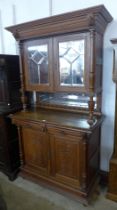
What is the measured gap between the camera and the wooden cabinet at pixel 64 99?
5.54 feet

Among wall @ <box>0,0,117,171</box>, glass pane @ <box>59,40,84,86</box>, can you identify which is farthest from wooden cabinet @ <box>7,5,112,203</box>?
wall @ <box>0,0,117,171</box>

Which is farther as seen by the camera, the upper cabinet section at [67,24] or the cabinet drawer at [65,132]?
the cabinet drawer at [65,132]

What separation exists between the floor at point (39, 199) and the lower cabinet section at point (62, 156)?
0.12 metres

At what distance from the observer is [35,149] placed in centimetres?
213

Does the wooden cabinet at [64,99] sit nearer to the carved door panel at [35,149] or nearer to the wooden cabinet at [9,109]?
the carved door panel at [35,149]

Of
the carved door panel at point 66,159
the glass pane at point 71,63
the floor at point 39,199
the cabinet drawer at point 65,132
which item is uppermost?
the glass pane at point 71,63

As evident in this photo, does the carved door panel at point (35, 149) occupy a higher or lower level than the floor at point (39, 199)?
higher

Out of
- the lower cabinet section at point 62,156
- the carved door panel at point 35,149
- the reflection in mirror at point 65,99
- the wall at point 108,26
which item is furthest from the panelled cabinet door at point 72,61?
the carved door panel at point 35,149

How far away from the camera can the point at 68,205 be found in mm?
1942

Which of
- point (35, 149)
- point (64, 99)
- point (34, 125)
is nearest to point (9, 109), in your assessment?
point (34, 125)

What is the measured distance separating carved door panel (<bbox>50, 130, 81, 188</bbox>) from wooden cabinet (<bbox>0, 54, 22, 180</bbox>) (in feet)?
2.20

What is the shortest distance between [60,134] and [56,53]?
876mm

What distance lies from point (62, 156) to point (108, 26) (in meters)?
1.52

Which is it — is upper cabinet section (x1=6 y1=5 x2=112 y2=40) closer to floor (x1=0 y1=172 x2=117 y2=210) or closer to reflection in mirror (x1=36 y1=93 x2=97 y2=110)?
reflection in mirror (x1=36 y1=93 x2=97 y2=110)
